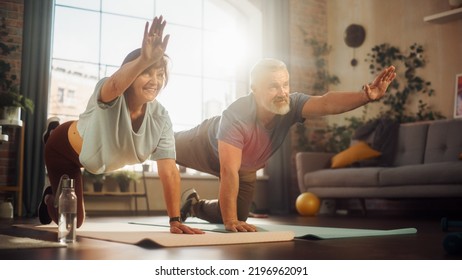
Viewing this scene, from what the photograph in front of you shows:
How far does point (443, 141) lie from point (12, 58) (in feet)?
9.32

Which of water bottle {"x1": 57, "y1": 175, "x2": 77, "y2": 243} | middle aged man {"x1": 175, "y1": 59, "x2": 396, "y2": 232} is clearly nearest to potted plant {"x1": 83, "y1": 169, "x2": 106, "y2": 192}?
middle aged man {"x1": 175, "y1": 59, "x2": 396, "y2": 232}

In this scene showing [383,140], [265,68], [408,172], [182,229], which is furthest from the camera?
[383,140]

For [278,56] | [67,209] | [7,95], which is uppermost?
[278,56]

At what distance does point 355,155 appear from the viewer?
13.5ft

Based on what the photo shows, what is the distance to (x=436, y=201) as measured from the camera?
13.1 feet

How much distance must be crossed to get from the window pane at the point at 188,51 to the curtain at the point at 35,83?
0.77 meters

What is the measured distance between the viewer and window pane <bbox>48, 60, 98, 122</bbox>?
2871mm

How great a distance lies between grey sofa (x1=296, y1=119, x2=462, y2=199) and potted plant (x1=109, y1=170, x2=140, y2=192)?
1.38 meters

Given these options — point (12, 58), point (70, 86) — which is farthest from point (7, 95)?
point (70, 86)

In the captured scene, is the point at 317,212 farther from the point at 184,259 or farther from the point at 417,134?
the point at 184,259

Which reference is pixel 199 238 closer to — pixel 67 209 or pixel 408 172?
pixel 67 209

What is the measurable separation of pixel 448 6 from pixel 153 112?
2.98m

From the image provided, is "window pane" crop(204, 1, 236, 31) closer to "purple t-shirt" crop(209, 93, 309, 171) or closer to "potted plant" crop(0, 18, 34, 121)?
"potted plant" crop(0, 18, 34, 121)

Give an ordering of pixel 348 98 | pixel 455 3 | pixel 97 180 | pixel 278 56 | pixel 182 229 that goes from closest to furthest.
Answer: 1. pixel 182 229
2. pixel 348 98
3. pixel 97 180
4. pixel 455 3
5. pixel 278 56
